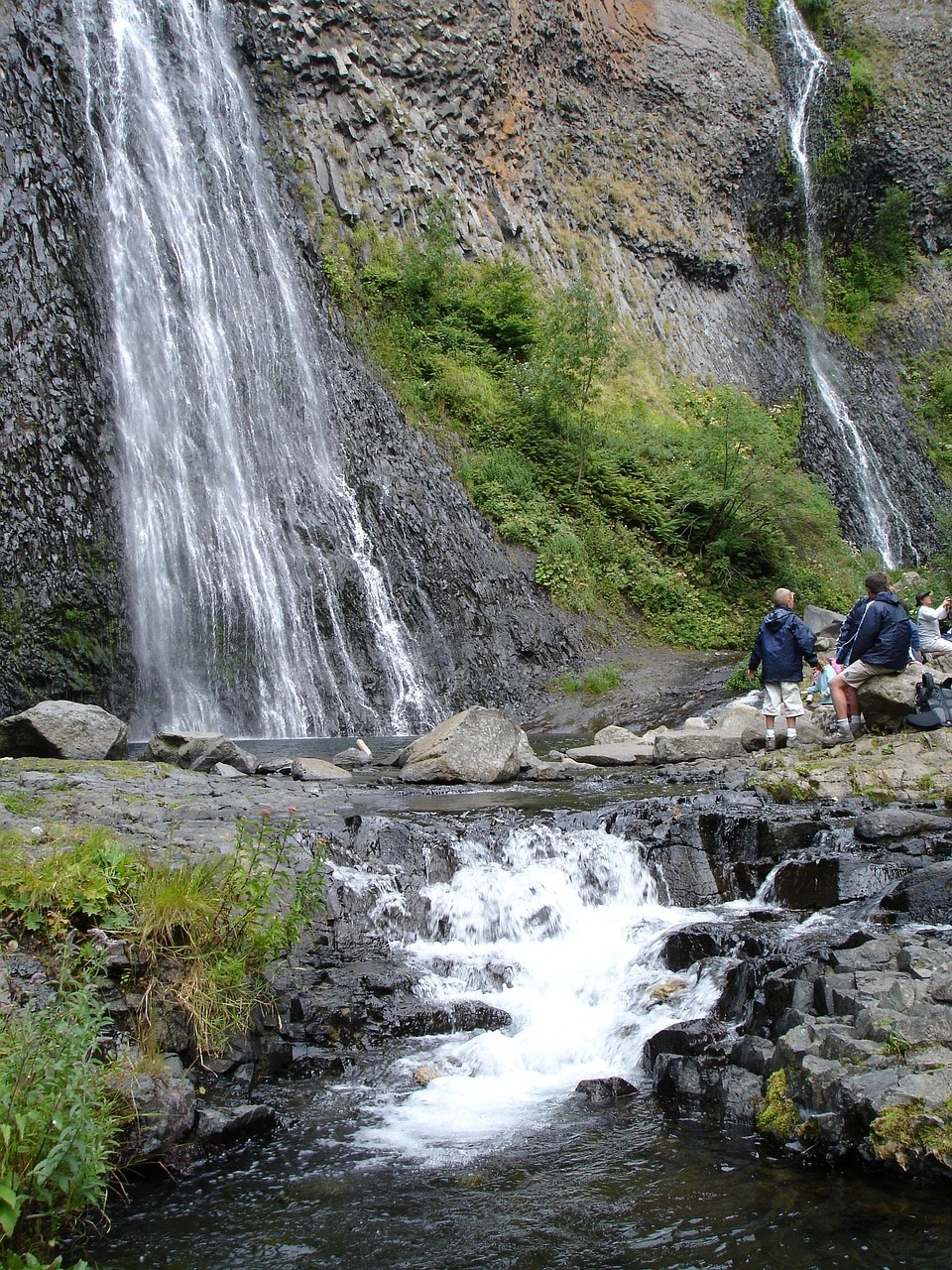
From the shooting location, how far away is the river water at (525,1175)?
12.6ft

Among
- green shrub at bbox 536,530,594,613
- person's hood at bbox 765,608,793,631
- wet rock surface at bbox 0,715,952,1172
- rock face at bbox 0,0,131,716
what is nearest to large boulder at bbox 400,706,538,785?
wet rock surface at bbox 0,715,952,1172

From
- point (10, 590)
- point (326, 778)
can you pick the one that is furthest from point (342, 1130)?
point (10, 590)

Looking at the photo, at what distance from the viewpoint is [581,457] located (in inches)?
915

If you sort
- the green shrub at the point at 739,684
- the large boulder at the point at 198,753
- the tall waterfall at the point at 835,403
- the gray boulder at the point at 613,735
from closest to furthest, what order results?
the large boulder at the point at 198,753 → the gray boulder at the point at 613,735 → the green shrub at the point at 739,684 → the tall waterfall at the point at 835,403

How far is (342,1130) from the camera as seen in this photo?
195 inches

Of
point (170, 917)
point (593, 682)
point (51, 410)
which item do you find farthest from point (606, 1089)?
point (51, 410)

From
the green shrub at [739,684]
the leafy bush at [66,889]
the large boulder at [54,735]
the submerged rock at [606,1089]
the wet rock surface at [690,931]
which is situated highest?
the large boulder at [54,735]

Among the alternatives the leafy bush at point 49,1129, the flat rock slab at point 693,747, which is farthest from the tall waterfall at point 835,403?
the leafy bush at point 49,1129

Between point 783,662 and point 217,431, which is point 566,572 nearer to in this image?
point 217,431

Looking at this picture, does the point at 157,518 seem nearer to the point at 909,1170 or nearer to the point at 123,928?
the point at 123,928

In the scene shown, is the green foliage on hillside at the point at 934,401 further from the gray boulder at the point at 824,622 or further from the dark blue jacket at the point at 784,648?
the dark blue jacket at the point at 784,648

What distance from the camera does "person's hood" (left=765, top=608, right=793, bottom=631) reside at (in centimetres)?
1167

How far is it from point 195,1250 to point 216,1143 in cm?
80

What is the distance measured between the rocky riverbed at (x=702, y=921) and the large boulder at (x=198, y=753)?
58 cm
